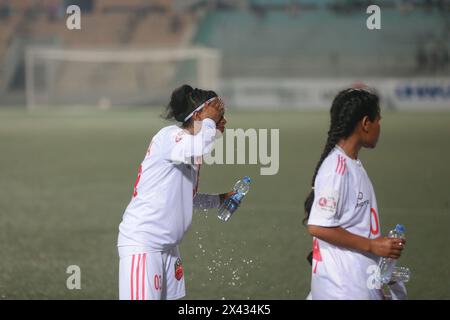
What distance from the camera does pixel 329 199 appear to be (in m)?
3.18

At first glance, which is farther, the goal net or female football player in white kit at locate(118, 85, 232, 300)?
the goal net

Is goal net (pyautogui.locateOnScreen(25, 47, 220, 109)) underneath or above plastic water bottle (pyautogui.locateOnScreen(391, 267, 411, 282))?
above

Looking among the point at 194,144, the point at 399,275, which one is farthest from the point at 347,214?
the point at 194,144

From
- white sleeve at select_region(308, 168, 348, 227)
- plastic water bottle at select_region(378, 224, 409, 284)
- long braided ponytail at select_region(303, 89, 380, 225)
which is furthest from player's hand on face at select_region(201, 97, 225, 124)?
plastic water bottle at select_region(378, 224, 409, 284)

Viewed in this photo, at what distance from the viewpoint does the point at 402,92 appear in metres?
33.5

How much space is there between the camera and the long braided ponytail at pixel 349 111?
3.30 m

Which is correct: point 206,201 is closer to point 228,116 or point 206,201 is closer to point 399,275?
point 399,275

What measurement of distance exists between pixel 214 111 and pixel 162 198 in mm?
499

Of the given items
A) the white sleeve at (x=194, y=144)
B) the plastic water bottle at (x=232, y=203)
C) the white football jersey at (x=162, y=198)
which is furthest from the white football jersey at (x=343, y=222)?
the plastic water bottle at (x=232, y=203)

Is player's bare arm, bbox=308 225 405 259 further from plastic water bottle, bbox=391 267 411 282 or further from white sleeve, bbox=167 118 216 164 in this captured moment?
white sleeve, bbox=167 118 216 164

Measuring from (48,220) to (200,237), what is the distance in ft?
6.86

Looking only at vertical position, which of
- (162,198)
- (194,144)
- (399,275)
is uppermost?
(194,144)

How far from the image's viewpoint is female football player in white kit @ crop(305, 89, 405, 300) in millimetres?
3186
